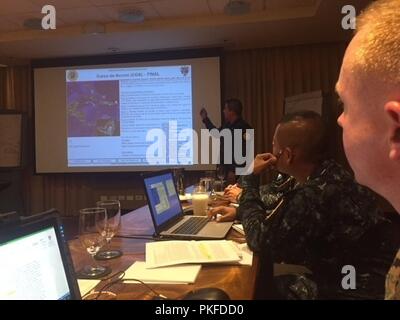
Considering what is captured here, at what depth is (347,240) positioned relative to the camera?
51.1 inches

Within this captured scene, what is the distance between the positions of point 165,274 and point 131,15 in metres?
3.44

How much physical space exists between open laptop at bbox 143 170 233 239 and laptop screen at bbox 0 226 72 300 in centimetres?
74

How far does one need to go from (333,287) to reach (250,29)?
348 cm

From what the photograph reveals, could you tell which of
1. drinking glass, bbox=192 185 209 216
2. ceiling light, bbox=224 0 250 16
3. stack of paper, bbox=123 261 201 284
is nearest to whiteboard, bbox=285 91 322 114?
ceiling light, bbox=224 0 250 16

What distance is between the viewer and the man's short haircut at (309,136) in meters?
1.44

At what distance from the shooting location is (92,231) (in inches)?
44.5

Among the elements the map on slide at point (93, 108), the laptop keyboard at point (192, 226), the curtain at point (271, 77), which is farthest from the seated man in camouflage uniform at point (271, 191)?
the map on slide at point (93, 108)

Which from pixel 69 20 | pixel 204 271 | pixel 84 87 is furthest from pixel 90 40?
pixel 204 271

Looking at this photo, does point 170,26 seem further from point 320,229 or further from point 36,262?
point 36,262

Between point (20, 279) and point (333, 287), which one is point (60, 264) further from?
point (333, 287)

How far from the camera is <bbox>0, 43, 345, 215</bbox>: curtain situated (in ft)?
16.1

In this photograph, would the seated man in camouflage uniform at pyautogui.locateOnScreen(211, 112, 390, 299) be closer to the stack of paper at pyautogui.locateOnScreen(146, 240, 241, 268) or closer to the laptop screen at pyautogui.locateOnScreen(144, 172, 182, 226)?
the stack of paper at pyautogui.locateOnScreen(146, 240, 241, 268)

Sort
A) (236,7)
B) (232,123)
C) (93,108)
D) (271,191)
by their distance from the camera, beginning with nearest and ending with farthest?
(271,191)
(236,7)
(232,123)
(93,108)

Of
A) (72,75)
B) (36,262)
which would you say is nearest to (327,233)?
(36,262)
